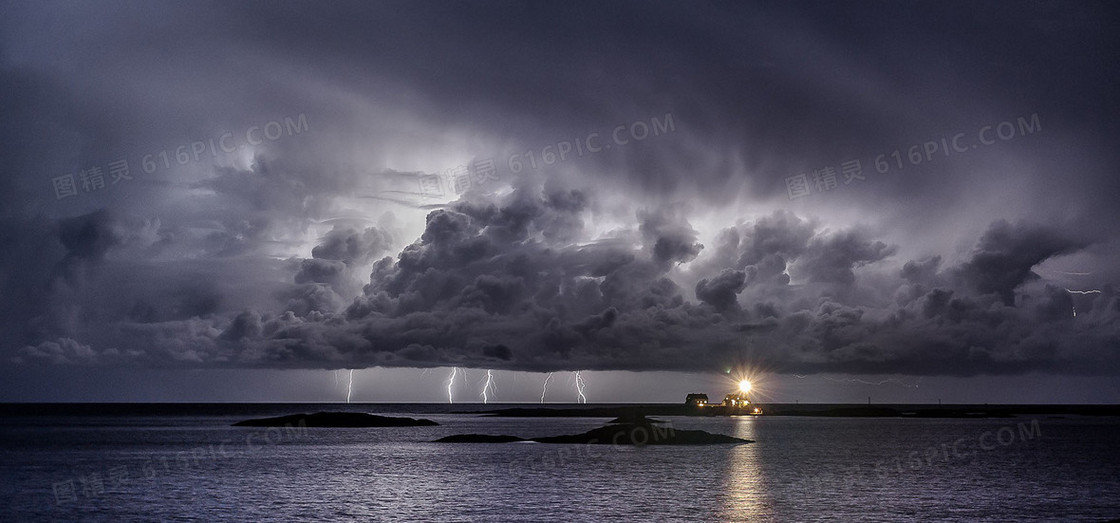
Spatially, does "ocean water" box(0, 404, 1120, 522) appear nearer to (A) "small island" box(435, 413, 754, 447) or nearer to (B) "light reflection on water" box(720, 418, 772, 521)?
(B) "light reflection on water" box(720, 418, 772, 521)

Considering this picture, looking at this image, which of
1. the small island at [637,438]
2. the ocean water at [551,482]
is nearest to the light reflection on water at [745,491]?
the ocean water at [551,482]

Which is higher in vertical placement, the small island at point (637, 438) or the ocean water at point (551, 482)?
the small island at point (637, 438)

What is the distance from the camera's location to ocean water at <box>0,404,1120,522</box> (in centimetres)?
6819

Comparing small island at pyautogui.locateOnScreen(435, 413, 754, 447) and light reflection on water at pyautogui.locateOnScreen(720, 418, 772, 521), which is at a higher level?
small island at pyautogui.locateOnScreen(435, 413, 754, 447)

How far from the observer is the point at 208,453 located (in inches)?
5002

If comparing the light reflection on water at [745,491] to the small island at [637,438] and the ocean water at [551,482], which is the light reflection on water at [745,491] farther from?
the small island at [637,438]

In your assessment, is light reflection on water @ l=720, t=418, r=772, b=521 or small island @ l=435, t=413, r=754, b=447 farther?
small island @ l=435, t=413, r=754, b=447

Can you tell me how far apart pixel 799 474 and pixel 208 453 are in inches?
3191

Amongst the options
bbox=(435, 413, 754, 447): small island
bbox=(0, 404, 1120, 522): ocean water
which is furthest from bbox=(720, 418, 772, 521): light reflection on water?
bbox=(435, 413, 754, 447): small island

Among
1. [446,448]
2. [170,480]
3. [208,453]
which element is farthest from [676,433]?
[170,480]

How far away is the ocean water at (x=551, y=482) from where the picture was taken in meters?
68.2

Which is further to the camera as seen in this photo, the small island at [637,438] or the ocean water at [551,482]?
the small island at [637,438]

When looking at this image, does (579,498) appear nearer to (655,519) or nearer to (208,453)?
(655,519)

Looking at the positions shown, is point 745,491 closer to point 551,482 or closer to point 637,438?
point 551,482
